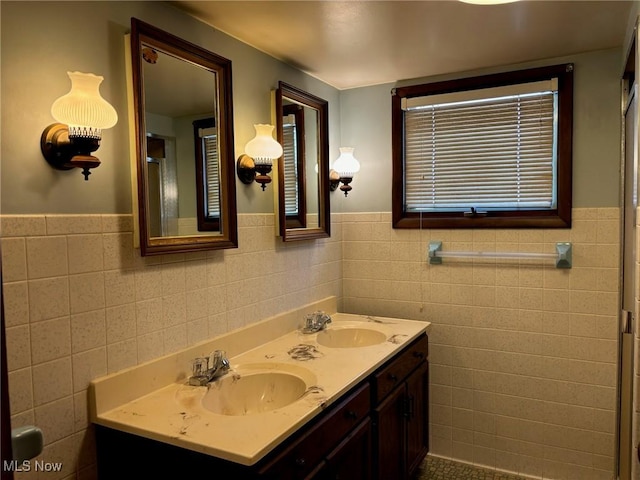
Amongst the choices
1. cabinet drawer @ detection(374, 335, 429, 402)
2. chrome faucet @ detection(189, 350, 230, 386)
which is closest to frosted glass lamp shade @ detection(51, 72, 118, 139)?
chrome faucet @ detection(189, 350, 230, 386)

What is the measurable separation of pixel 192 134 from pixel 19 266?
821mm

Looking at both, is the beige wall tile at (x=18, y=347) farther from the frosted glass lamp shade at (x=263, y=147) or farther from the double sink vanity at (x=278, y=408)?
the frosted glass lamp shade at (x=263, y=147)

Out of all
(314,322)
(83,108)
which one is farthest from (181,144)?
(314,322)

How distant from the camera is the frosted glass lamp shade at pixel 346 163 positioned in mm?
2805

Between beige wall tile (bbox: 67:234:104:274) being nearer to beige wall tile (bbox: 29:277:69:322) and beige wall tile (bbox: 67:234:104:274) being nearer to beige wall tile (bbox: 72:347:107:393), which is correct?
beige wall tile (bbox: 29:277:69:322)

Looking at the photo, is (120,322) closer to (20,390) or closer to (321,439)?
(20,390)

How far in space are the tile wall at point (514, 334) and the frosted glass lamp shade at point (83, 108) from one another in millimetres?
1861

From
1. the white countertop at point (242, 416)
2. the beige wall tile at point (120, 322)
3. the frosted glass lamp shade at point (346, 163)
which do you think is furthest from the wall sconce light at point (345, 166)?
the beige wall tile at point (120, 322)

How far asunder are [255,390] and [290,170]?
112 cm

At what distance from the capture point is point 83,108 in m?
1.37

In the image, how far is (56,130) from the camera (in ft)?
4.53

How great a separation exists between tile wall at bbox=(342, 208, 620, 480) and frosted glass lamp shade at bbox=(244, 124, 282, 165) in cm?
101

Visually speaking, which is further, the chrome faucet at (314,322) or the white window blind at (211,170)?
the chrome faucet at (314,322)

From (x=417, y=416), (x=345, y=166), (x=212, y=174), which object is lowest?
(x=417, y=416)
